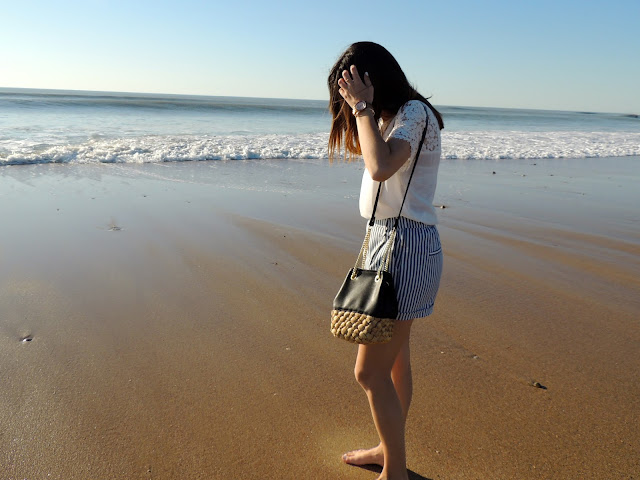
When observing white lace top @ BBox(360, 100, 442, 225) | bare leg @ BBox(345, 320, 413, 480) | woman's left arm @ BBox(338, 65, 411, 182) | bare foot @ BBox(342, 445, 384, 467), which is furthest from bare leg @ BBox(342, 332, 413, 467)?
woman's left arm @ BBox(338, 65, 411, 182)

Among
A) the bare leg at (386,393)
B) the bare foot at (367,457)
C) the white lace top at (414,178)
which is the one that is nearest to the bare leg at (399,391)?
the bare foot at (367,457)

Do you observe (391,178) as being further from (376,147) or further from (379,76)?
(379,76)

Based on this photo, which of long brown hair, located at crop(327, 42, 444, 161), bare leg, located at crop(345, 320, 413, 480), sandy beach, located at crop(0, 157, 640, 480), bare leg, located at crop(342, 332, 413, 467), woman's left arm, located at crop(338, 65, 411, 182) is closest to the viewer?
woman's left arm, located at crop(338, 65, 411, 182)

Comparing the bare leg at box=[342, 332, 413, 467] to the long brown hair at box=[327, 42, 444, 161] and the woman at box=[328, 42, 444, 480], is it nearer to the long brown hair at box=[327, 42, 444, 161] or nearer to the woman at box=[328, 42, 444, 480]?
the woman at box=[328, 42, 444, 480]

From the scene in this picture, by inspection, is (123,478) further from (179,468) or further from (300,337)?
(300,337)

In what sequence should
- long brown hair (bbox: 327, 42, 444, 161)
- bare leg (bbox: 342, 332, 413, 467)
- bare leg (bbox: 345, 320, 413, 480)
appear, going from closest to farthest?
long brown hair (bbox: 327, 42, 444, 161) < bare leg (bbox: 345, 320, 413, 480) < bare leg (bbox: 342, 332, 413, 467)

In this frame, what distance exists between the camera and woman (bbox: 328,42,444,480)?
5.81 ft

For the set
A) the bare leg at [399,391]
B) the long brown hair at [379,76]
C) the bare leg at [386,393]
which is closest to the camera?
the long brown hair at [379,76]

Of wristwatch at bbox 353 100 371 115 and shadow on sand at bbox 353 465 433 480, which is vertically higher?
wristwatch at bbox 353 100 371 115

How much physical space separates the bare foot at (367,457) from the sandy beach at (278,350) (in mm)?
59

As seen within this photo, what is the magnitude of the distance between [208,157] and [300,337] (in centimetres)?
958

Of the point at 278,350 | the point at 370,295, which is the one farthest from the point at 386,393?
the point at 278,350

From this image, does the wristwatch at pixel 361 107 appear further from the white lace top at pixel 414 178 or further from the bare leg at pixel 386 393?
the bare leg at pixel 386 393

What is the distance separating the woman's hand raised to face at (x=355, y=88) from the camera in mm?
1808
